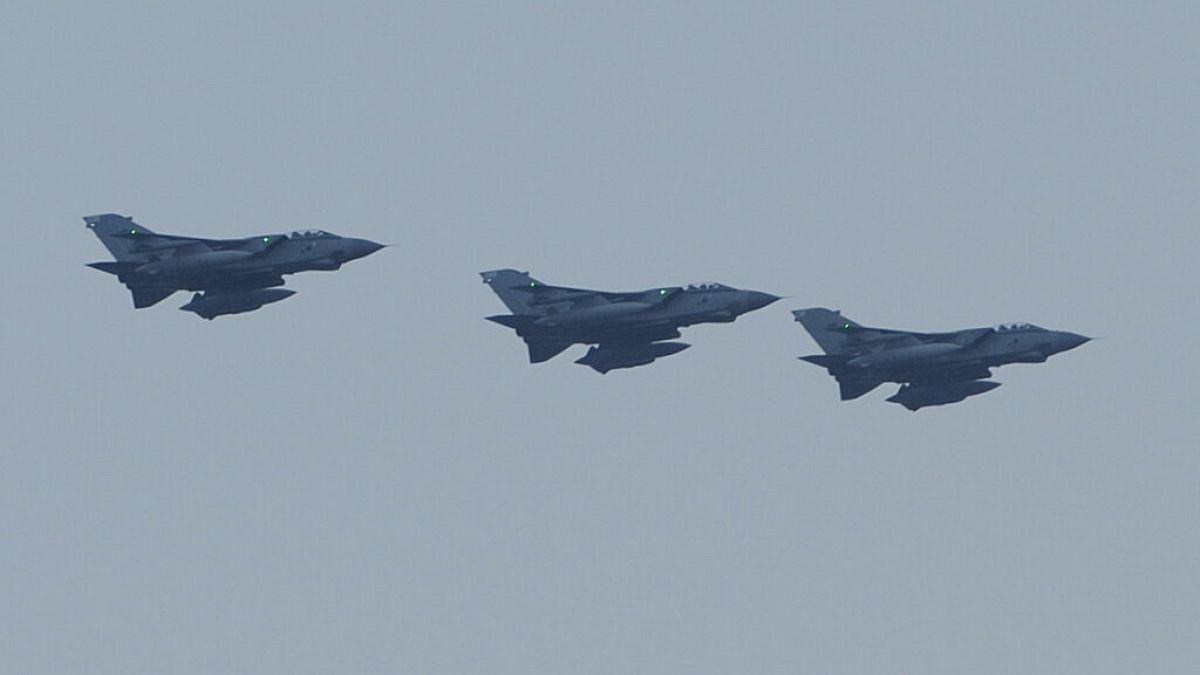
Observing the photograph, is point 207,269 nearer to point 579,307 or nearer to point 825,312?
point 579,307

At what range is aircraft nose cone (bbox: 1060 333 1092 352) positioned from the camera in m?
139

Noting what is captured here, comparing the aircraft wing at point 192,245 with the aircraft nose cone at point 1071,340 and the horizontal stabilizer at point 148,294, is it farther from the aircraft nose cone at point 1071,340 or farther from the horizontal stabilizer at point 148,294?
the aircraft nose cone at point 1071,340

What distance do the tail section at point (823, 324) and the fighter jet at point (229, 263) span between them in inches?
951

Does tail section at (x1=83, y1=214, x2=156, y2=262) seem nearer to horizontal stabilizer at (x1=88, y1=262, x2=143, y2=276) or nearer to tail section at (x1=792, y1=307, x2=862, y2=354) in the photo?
horizontal stabilizer at (x1=88, y1=262, x2=143, y2=276)

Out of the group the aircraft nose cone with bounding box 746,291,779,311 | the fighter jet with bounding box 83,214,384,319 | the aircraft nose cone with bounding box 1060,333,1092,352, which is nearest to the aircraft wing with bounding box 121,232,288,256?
the fighter jet with bounding box 83,214,384,319

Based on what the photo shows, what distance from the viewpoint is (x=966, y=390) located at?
144000 mm

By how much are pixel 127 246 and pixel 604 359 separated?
70.7 ft

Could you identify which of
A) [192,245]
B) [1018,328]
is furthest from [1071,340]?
[192,245]

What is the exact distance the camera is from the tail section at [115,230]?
453 ft

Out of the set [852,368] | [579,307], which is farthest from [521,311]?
[852,368]

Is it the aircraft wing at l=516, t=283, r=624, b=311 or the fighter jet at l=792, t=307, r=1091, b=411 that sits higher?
the aircraft wing at l=516, t=283, r=624, b=311

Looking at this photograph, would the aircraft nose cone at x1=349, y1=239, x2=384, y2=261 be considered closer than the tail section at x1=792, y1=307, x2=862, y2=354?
Yes

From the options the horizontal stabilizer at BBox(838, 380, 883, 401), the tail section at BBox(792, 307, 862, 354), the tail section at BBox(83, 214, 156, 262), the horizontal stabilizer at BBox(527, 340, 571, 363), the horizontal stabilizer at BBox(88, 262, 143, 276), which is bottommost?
the horizontal stabilizer at BBox(838, 380, 883, 401)

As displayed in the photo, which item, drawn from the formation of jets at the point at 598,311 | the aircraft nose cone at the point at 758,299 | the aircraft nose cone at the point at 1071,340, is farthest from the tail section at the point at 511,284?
the aircraft nose cone at the point at 1071,340
